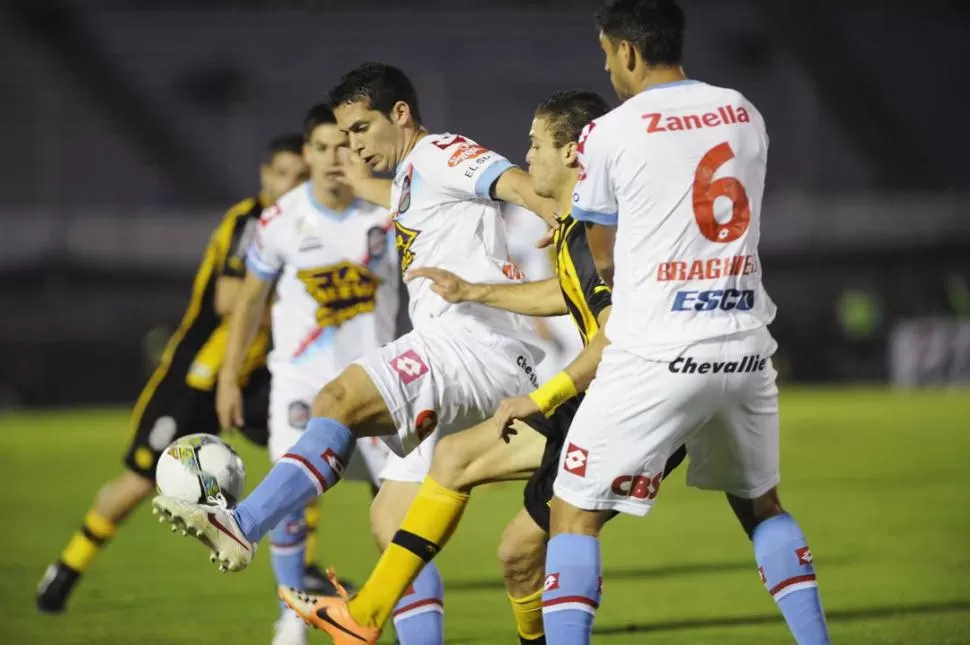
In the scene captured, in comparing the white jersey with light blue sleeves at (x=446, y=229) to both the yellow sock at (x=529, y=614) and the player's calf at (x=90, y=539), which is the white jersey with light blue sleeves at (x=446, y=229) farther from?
the player's calf at (x=90, y=539)

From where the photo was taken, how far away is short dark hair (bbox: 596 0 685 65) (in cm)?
438

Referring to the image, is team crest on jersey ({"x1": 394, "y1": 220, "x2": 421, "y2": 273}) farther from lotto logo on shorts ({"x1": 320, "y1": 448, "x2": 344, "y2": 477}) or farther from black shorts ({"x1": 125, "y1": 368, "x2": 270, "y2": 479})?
black shorts ({"x1": 125, "y1": 368, "x2": 270, "y2": 479})

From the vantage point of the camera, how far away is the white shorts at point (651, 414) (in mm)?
4316

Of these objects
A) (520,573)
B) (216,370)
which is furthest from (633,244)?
(216,370)

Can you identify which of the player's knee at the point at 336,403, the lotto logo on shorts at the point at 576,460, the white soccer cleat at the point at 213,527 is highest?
the lotto logo on shorts at the point at 576,460

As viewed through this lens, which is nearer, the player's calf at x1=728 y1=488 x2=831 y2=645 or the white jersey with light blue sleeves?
the player's calf at x1=728 y1=488 x2=831 y2=645

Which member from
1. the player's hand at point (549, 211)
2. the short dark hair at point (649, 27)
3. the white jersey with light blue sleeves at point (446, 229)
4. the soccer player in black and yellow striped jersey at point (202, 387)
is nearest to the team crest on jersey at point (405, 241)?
the white jersey with light blue sleeves at point (446, 229)

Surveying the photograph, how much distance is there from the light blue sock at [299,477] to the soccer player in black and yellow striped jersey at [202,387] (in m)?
2.84

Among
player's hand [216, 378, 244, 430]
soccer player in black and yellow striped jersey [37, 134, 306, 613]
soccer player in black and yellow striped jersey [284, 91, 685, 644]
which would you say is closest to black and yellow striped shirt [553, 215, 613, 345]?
soccer player in black and yellow striped jersey [284, 91, 685, 644]

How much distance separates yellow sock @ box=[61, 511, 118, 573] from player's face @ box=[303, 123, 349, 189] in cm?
211

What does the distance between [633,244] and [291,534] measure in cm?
297

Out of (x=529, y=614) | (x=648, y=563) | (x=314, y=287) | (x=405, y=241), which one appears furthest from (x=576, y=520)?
(x=648, y=563)

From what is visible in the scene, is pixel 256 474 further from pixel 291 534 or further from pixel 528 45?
pixel 528 45

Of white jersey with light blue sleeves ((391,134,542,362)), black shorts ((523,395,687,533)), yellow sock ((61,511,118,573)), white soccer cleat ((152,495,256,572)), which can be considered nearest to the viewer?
white soccer cleat ((152,495,256,572))
